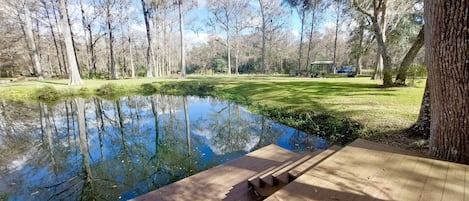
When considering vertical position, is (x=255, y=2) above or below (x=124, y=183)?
above

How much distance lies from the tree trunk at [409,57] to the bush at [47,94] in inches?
641

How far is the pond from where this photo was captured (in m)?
3.63

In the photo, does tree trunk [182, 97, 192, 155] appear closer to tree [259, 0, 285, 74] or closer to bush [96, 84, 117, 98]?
bush [96, 84, 117, 98]

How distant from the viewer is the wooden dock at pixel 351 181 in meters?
1.67

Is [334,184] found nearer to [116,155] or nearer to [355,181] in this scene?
[355,181]

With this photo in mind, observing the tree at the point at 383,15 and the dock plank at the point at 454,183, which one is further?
the tree at the point at 383,15

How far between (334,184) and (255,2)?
24791 mm

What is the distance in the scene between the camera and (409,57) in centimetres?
817

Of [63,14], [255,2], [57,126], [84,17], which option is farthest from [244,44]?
[57,126]

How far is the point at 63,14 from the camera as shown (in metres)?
12.9

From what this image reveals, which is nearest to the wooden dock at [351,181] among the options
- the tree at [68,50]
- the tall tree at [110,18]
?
the tree at [68,50]

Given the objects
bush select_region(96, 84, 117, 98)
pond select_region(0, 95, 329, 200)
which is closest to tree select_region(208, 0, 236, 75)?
bush select_region(96, 84, 117, 98)

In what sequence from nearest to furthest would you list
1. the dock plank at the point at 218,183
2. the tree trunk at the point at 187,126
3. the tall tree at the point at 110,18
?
the dock plank at the point at 218,183 < the tree trunk at the point at 187,126 < the tall tree at the point at 110,18

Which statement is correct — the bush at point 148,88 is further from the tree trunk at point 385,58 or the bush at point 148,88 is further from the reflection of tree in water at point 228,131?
the tree trunk at point 385,58
